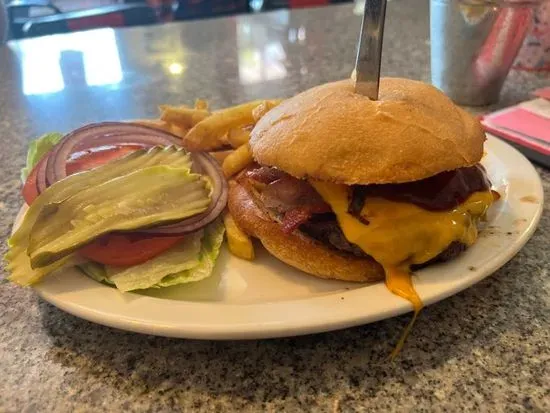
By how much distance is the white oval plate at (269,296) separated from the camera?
90cm

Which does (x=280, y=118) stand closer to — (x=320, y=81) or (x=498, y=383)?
(x=498, y=383)

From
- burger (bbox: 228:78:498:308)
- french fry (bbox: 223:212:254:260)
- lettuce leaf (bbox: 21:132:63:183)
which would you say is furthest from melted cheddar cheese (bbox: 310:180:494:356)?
lettuce leaf (bbox: 21:132:63:183)

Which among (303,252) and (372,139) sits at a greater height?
(372,139)

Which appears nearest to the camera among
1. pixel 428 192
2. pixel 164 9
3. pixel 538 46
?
pixel 428 192

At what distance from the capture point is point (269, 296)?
3.62 feet

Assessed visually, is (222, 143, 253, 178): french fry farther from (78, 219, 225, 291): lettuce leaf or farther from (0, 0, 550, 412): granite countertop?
(0, 0, 550, 412): granite countertop

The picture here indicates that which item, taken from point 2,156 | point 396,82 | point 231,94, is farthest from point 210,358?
point 231,94

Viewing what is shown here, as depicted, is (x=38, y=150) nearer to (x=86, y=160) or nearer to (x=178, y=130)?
(x=86, y=160)

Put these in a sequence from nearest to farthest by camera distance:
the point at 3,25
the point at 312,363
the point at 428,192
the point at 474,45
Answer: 1. the point at 312,363
2. the point at 428,192
3. the point at 474,45
4. the point at 3,25

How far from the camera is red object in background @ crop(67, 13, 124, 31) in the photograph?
383 centimetres

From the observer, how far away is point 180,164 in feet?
4.34

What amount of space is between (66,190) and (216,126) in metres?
0.41

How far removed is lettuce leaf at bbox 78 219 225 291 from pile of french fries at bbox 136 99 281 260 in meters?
0.06

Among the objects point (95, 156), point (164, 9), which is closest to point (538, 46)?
point (95, 156)
